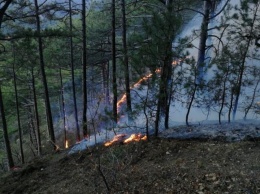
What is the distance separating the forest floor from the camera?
6035 mm

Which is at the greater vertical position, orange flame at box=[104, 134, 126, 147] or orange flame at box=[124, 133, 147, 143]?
orange flame at box=[124, 133, 147, 143]

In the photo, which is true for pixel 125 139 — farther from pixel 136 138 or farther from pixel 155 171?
pixel 155 171

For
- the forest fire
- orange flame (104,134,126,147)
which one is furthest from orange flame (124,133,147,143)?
orange flame (104,134,126,147)

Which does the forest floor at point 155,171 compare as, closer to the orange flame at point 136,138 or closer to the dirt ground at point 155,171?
the dirt ground at point 155,171

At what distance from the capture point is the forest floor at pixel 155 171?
19.8 feet

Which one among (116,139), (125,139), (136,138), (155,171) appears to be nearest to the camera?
(155,171)

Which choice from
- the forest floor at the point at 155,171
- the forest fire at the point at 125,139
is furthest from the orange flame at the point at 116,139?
the forest floor at the point at 155,171

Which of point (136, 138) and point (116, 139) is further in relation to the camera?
point (116, 139)

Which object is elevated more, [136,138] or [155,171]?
[155,171]

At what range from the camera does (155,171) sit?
717 cm

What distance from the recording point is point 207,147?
812 cm

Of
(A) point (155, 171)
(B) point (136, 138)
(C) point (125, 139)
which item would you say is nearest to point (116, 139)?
(C) point (125, 139)

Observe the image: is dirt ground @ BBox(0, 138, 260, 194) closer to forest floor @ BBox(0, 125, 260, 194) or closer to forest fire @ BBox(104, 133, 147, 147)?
forest floor @ BBox(0, 125, 260, 194)

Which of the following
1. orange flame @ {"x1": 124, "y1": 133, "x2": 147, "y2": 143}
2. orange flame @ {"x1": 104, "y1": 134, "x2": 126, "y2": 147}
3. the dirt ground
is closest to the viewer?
the dirt ground
